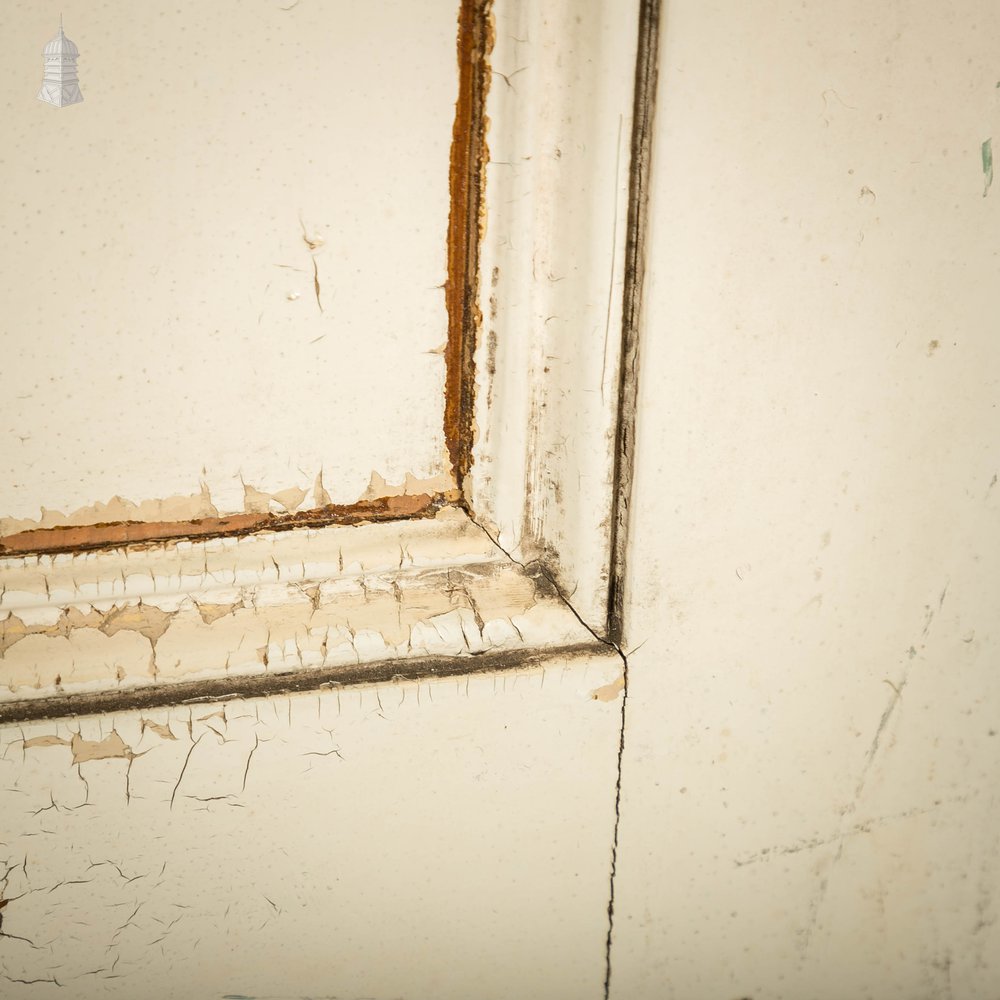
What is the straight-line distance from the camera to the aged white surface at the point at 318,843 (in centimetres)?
64

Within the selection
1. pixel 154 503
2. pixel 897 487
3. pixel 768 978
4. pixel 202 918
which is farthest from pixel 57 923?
pixel 897 487

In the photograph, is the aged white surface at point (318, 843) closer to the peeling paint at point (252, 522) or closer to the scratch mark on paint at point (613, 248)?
the peeling paint at point (252, 522)

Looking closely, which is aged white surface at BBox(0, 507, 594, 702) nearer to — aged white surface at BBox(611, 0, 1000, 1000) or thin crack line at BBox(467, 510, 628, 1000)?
thin crack line at BBox(467, 510, 628, 1000)

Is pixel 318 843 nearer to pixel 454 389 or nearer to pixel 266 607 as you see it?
pixel 266 607

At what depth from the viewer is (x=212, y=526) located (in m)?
0.66

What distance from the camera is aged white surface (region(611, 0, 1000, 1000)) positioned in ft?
1.99
